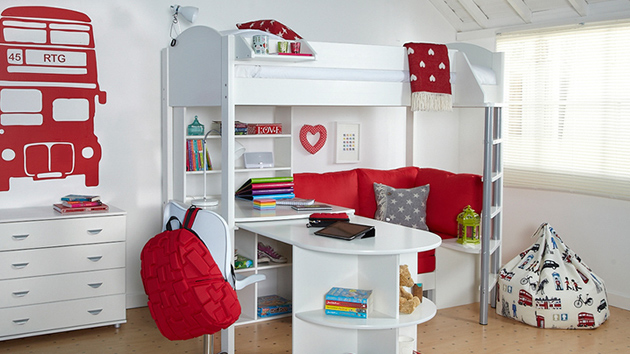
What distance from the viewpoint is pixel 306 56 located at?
335 cm

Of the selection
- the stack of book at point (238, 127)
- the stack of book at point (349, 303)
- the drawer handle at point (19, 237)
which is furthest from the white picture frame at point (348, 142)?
the drawer handle at point (19, 237)

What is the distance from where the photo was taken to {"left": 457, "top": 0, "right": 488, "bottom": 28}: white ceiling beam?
5172mm

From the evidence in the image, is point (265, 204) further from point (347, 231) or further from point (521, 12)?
point (521, 12)

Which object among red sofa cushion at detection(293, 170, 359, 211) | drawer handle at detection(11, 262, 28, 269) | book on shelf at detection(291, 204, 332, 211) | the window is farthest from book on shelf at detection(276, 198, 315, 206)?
the window

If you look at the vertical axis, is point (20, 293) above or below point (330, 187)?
below

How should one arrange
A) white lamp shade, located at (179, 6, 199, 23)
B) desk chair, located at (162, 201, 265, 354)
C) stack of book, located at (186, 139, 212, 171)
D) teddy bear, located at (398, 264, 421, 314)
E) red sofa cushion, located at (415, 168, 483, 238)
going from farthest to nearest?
red sofa cushion, located at (415, 168, 483, 238), white lamp shade, located at (179, 6, 199, 23), stack of book, located at (186, 139, 212, 171), teddy bear, located at (398, 264, 421, 314), desk chair, located at (162, 201, 265, 354)

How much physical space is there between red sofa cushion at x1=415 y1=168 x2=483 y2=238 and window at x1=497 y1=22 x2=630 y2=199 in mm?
698

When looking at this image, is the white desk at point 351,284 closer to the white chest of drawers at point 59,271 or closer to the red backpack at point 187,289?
the red backpack at point 187,289

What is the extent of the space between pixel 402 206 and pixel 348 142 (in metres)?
0.72

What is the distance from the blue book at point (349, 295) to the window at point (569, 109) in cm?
240

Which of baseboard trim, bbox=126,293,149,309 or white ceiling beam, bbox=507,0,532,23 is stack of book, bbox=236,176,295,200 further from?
white ceiling beam, bbox=507,0,532,23

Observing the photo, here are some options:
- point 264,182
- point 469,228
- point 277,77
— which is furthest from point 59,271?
point 469,228

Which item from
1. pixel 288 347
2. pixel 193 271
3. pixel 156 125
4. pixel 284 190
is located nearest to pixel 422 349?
pixel 288 347

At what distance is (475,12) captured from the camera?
17.1 ft
